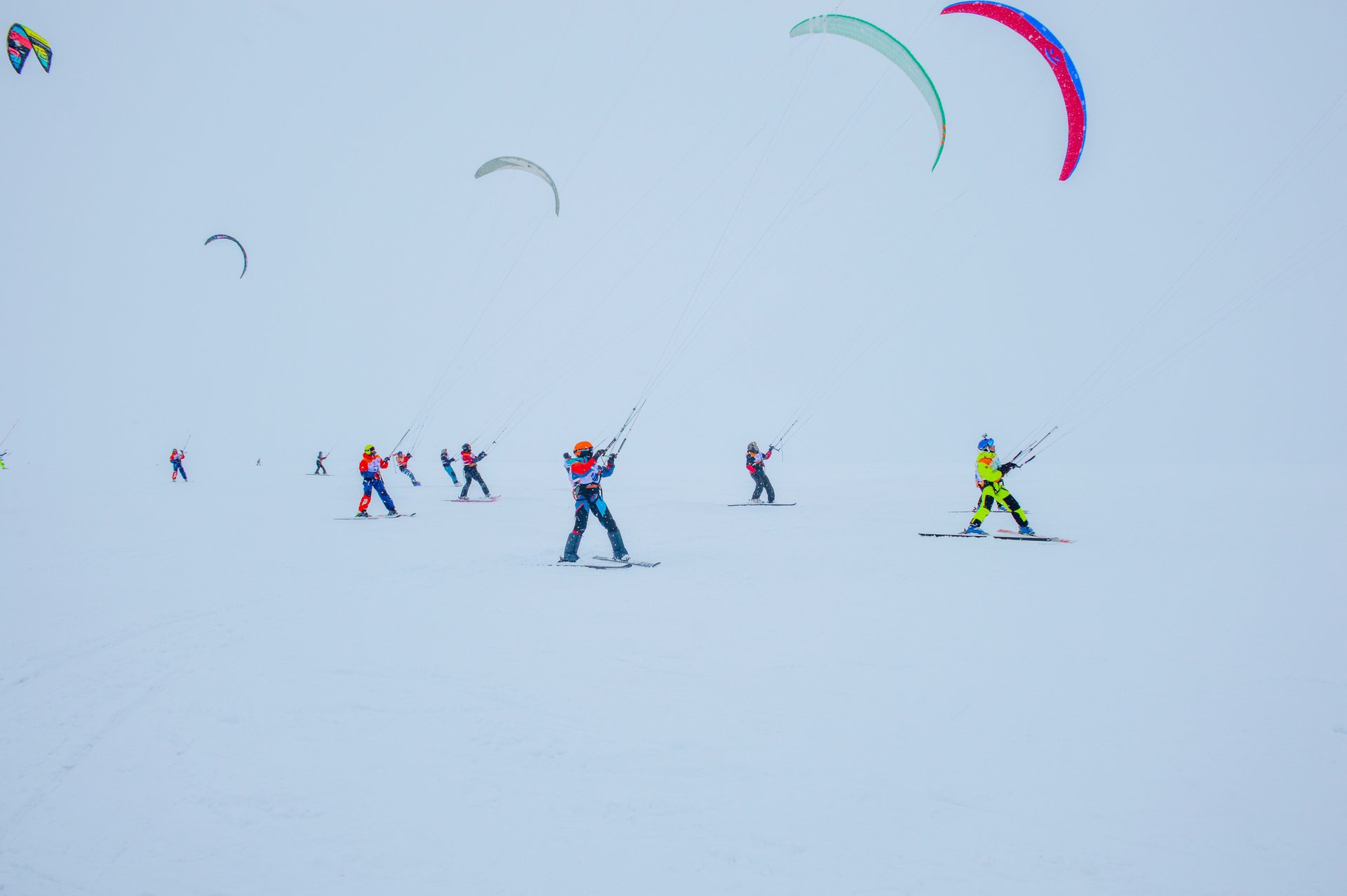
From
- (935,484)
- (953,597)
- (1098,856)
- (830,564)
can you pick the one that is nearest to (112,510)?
(830,564)

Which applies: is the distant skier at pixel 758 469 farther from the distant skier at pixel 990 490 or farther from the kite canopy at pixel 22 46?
the kite canopy at pixel 22 46

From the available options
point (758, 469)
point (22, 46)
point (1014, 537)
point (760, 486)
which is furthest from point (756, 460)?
point (22, 46)

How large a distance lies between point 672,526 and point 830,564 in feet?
15.0

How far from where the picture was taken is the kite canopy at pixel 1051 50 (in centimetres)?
1071

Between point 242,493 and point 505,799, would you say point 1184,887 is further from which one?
point 242,493

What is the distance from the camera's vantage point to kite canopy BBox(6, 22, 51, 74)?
17.2 m

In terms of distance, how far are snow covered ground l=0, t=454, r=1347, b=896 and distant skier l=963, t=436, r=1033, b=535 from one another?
215 centimetres

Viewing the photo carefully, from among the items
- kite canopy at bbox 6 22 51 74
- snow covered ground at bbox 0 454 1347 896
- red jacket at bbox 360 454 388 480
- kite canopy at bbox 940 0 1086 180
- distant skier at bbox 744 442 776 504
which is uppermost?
kite canopy at bbox 6 22 51 74

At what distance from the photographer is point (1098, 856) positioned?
2.31m

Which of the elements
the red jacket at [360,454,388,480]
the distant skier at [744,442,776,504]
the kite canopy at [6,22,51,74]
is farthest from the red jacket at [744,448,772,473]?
the kite canopy at [6,22,51,74]

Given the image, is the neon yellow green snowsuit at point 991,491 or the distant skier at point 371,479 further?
the distant skier at point 371,479

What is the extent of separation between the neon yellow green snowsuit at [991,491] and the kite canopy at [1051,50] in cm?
622

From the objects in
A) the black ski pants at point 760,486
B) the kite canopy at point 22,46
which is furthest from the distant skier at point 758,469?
the kite canopy at point 22,46

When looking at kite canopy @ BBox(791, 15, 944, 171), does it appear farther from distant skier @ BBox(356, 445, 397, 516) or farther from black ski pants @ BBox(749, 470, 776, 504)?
distant skier @ BBox(356, 445, 397, 516)
